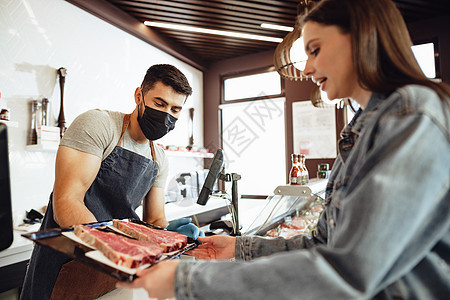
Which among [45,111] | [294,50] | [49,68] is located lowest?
[45,111]

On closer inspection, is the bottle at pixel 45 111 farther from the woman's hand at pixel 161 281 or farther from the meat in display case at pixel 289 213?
the woman's hand at pixel 161 281

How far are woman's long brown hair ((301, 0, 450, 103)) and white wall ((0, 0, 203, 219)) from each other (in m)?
2.77

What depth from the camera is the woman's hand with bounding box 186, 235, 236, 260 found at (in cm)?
113

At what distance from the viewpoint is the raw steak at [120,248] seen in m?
0.84

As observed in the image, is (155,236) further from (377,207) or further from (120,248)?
(377,207)

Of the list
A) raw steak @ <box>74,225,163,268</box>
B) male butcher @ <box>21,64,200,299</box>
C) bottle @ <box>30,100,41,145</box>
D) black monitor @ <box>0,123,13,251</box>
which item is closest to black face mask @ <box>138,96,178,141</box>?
male butcher @ <box>21,64,200,299</box>

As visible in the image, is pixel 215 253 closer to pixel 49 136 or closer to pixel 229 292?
pixel 229 292

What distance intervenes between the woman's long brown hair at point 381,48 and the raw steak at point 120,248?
801 millimetres

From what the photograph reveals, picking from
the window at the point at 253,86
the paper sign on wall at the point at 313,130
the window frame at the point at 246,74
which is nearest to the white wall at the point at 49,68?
the window frame at the point at 246,74

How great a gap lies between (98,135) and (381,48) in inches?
56.0

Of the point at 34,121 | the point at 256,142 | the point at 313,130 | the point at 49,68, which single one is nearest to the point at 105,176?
the point at 34,121

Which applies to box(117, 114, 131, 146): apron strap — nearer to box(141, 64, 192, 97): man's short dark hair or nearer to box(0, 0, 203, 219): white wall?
box(141, 64, 192, 97): man's short dark hair

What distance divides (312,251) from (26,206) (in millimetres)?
3071

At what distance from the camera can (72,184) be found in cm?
144
